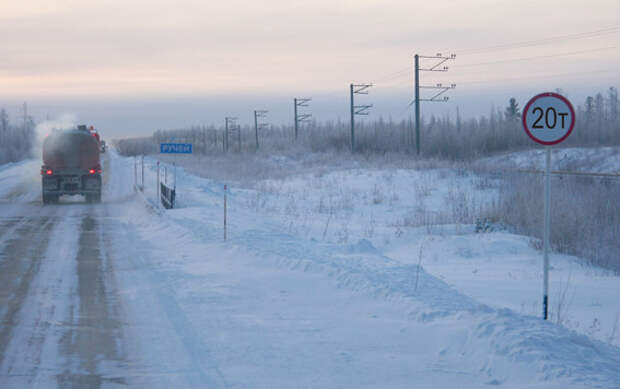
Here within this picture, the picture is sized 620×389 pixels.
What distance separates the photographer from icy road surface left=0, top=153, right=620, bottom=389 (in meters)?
5.52

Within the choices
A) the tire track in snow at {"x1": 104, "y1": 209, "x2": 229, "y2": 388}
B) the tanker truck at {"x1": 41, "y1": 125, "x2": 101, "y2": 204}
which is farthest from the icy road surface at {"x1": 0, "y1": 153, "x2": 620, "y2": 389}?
the tanker truck at {"x1": 41, "y1": 125, "x2": 101, "y2": 204}

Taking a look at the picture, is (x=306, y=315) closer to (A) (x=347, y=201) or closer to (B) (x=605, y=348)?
(B) (x=605, y=348)

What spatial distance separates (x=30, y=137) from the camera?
9475cm

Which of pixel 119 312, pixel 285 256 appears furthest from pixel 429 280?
pixel 119 312

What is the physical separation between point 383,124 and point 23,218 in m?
60.8

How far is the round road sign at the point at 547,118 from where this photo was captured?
734cm

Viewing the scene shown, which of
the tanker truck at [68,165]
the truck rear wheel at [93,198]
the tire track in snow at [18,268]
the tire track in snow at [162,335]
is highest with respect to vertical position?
the tanker truck at [68,165]

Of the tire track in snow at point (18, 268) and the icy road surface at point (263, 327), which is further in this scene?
the tire track in snow at point (18, 268)

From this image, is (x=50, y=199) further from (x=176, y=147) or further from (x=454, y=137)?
(x=454, y=137)

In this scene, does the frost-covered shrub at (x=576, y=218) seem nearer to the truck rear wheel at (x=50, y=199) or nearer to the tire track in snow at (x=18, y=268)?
the tire track in snow at (x=18, y=268)

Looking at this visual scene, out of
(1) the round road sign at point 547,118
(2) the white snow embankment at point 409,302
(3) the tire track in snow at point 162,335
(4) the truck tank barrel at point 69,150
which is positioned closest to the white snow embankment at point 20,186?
(4) the truck tank barrel at point 69,150

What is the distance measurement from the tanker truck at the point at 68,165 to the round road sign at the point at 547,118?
19883mm

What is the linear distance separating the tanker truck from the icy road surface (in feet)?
37.6

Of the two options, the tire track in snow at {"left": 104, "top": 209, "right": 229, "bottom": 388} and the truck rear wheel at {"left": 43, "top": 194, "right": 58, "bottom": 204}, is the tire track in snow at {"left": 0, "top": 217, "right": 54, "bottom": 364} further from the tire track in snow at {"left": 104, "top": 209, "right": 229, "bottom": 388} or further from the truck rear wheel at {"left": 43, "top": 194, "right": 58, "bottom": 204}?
the truck rear wheel at {"left": 43, "top": 194, "right": 58, "bottom": 204}
